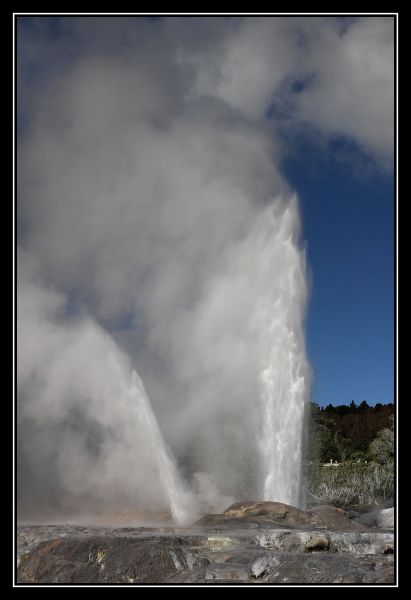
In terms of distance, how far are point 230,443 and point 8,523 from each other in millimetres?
20493

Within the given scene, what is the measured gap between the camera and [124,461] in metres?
25.3

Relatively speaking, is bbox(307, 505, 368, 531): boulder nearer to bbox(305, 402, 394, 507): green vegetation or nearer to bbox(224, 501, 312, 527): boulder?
bbox(224, 501, 312, 527): boulder

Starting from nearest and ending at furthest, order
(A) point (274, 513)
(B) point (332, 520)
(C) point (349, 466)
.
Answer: (B) point (332, 520) < (A) point (274, 513) < (C) point (349, 466)

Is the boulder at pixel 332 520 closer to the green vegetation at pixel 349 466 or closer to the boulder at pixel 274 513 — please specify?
the boulder at pixel 274 513

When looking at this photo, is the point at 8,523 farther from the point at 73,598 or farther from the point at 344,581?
the point at 344,581

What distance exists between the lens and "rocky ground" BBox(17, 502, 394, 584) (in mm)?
10711

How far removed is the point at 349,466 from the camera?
4041cm

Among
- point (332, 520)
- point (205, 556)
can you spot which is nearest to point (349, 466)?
point (332, 520)

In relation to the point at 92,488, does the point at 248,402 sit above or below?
above

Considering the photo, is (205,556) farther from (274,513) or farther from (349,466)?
(349,466)

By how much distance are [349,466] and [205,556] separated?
30.4 meters

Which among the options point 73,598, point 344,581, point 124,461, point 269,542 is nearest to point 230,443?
point 124,461

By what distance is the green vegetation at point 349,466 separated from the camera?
32.1m

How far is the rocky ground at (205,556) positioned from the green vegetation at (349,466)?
10.8m
